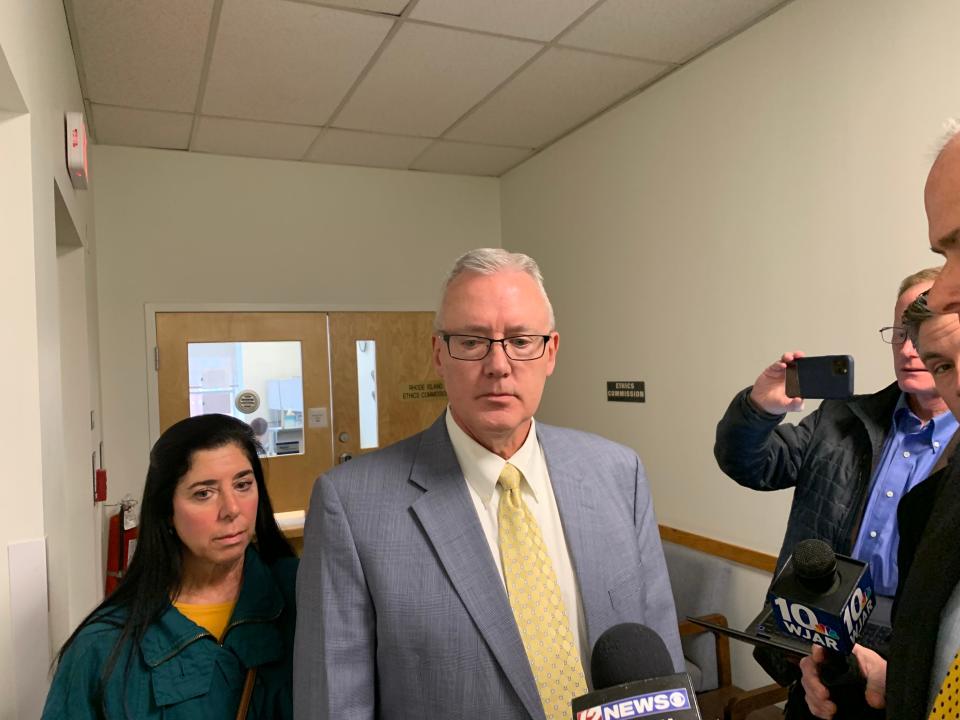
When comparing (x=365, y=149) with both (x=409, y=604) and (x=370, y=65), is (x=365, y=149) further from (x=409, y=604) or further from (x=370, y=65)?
(x=409, y=604)

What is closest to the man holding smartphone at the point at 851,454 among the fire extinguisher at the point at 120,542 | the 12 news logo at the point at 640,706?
the 12 news logo at the point at 640,706

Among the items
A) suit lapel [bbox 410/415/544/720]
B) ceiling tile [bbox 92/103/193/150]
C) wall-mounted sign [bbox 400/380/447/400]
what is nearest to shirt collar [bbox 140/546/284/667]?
suit lapel [bbox 410/415/544/720]

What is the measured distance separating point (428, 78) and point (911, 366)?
2.47 metres

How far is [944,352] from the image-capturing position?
48.9 inches

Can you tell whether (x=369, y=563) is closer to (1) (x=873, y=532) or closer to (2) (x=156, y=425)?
(1) (x=873, y=532)

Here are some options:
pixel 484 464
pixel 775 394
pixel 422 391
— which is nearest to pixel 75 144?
pixel 484 464

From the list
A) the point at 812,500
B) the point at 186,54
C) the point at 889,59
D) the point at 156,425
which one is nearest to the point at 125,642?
the point at 812,500

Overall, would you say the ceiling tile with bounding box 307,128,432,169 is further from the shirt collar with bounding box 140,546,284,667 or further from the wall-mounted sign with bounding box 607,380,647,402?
the shirt collar with bounding box 140,546,284,667

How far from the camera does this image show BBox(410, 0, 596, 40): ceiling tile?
2621mm

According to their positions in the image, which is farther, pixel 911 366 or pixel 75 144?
pixel 75 144

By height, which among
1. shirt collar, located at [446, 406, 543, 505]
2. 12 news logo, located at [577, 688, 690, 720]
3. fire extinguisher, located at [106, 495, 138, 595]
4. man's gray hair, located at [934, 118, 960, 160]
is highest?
man's gray hair, located at [934, 118, 960, 160]

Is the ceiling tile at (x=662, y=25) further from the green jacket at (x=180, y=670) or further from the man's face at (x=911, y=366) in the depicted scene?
the green jacket at (x=180, y=670)

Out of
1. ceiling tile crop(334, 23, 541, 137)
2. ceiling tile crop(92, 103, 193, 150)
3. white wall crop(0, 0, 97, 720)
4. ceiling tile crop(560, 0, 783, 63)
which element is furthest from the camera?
ceiling tile crop(92, 103, 193, 150)

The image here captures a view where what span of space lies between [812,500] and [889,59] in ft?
5.17
